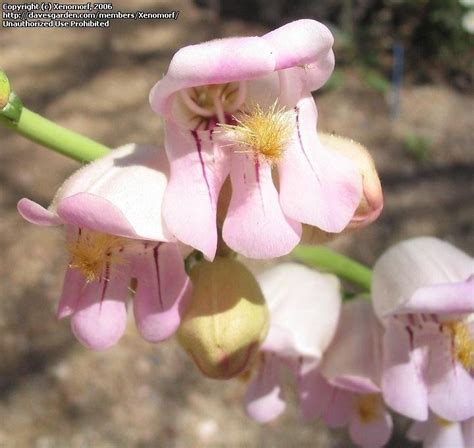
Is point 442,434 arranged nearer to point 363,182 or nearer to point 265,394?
point 265,394

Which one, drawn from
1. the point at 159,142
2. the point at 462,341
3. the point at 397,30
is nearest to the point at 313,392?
the point at 462,341

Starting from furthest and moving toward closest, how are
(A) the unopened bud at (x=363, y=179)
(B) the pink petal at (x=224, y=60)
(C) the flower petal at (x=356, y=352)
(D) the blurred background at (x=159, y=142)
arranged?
(D) the blurred background at (x=159, y=142), (C) the flower petal at (x=356, y=352), (A) the unopened bud at (x=363, y=179), (B) the pink petal at (x=224, y=60)

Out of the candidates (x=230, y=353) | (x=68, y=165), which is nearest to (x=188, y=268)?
(x=230, y=353)

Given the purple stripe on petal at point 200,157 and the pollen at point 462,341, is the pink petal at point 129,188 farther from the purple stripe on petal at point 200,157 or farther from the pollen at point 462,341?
the pollen at point 462,341

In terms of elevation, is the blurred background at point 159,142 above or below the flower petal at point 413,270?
below

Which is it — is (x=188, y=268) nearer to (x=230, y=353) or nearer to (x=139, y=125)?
(x=230, y=353)

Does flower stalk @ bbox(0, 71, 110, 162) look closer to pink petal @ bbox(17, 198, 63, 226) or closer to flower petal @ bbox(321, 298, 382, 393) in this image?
pink petal @ bbox(17, 198, 63, 226)

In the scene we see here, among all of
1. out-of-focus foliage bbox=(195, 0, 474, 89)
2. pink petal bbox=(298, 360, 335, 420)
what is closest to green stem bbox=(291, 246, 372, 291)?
pink petal bbox=(298, 360, 335, 420)

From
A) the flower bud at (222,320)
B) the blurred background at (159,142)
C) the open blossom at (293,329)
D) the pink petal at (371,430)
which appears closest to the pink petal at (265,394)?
the open blossom at (293,329)

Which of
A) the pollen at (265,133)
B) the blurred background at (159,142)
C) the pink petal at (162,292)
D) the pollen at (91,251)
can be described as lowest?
the blurred background at (159,142)
